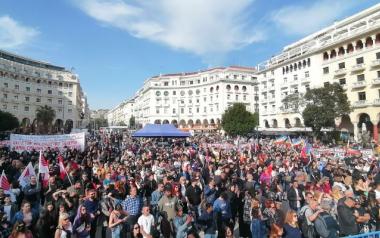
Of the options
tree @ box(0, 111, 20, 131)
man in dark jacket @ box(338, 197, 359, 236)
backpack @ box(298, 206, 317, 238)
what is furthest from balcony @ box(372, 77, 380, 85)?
tree @ box(0, 111, 20, 131)

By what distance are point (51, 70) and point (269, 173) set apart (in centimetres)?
8193

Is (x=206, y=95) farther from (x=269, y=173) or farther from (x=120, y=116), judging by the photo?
(x=120, y=116)

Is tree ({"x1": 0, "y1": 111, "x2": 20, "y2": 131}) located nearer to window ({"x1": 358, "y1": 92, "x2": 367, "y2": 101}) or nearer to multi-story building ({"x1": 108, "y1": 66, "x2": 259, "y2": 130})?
multi-story building ({"x1": 108, "y1": 66, "x2": 259, "y2": 130})

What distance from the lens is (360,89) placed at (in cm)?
4434

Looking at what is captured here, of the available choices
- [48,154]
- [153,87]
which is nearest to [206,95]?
[153,87]

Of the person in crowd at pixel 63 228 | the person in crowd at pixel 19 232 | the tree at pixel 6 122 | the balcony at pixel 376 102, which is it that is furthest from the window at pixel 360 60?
the tree at pixel 6 122

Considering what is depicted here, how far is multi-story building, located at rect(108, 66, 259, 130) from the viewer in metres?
85.4

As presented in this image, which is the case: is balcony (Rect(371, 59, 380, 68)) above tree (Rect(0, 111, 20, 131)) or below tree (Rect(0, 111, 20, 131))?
above

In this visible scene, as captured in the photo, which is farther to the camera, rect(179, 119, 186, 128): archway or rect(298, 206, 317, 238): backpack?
rect(179, 119, 186, 128): archway

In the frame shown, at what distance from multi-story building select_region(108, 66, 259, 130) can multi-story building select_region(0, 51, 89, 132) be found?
77.1 ft

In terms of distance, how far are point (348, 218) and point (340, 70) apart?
150 feet

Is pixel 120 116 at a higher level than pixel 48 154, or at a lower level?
higher

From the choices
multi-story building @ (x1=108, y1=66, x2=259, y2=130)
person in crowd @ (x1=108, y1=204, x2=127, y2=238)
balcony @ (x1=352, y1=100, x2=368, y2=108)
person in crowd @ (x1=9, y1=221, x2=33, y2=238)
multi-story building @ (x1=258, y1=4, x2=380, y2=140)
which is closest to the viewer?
person in crowd @ (x1=9, y1=221, x2=33, y2=238)

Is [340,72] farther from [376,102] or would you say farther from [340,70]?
[376,102]
